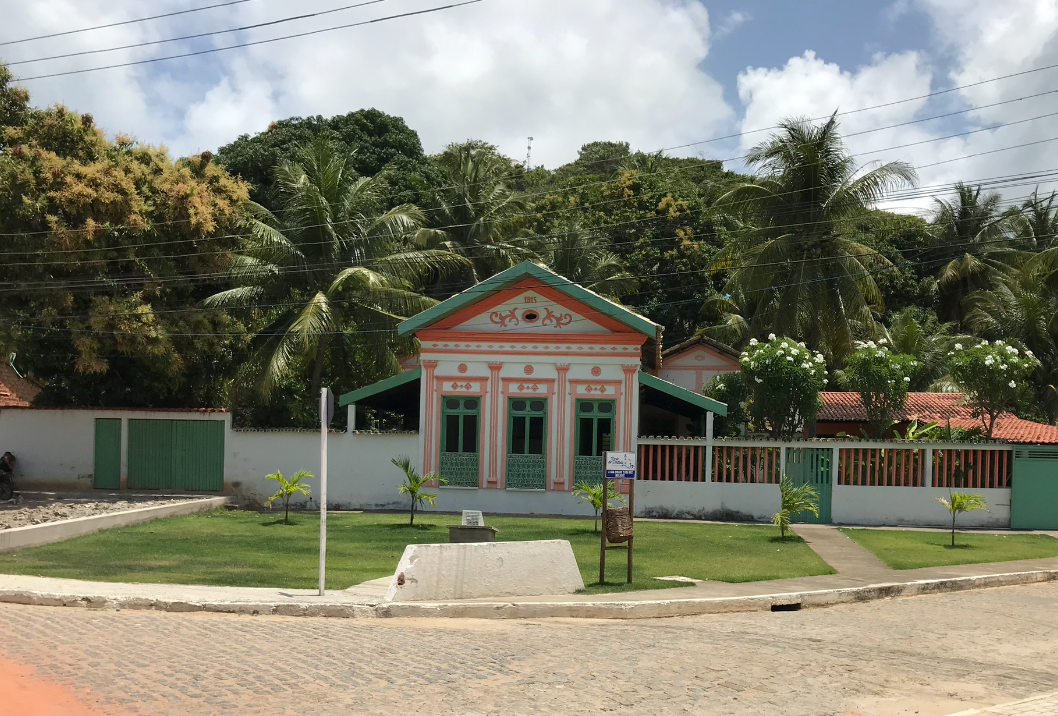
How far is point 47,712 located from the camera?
22.8 feet

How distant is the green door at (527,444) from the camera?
80.4ft

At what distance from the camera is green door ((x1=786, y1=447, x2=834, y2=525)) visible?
23.3m

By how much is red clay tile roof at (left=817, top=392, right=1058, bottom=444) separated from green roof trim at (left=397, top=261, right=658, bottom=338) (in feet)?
29.7

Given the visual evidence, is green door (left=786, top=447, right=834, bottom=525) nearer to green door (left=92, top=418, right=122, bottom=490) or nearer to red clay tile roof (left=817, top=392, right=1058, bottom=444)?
red clay tile roof (left=817, top=392, right=1058, bottom=444)

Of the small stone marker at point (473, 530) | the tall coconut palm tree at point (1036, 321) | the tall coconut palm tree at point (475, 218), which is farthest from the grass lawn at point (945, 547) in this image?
the tall coconut palm tree at point (475, 218)

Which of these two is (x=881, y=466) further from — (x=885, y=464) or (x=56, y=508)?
(x=56, y=508)

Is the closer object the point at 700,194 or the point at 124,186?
the point at 124,186

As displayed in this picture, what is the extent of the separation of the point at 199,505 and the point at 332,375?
8245 millimetres

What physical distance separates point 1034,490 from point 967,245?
2485cm

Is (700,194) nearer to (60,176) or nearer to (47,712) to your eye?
(60,176)

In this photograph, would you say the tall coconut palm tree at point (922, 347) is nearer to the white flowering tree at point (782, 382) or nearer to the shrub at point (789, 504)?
the white flowering tree at point (782, 382)

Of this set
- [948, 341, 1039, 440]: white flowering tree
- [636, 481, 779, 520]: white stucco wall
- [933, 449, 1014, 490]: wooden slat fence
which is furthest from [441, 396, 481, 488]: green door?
[948, 341, 1039, 440]: white flowering tree

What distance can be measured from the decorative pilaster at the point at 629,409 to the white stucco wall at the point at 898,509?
4.78m

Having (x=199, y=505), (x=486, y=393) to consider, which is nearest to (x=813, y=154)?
(x=486, y=393)
